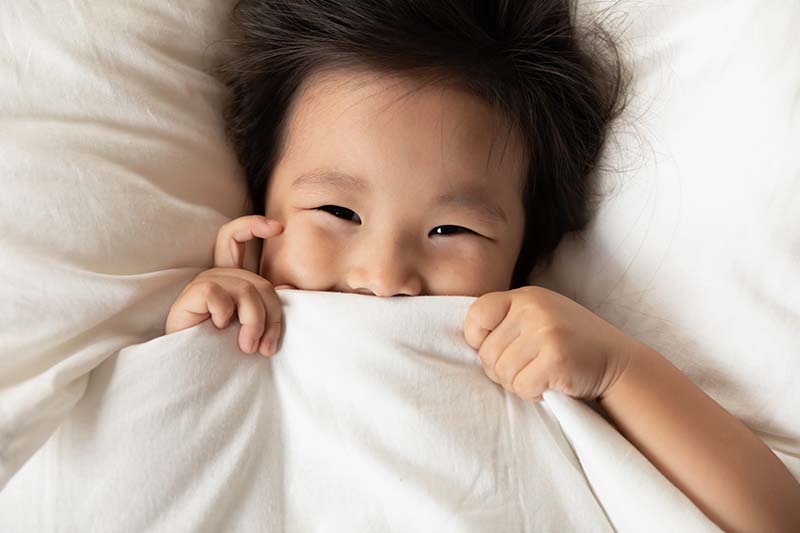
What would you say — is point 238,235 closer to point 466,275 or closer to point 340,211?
point 340,211

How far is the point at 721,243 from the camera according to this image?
1.13 m

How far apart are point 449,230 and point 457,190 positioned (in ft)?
0.21

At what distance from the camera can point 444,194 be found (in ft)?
3.83

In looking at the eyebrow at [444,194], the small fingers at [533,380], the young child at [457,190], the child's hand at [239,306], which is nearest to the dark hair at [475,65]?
the young child at [457,190]

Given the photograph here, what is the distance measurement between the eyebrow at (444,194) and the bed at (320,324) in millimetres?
148

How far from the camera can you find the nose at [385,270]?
1.12 m

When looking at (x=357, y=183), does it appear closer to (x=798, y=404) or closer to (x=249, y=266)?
(x=249, y=266)

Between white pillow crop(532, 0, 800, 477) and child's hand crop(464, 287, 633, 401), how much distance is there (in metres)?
0.15

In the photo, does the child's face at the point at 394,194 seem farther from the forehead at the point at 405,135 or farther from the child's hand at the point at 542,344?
the child's hand at the point at 542,344

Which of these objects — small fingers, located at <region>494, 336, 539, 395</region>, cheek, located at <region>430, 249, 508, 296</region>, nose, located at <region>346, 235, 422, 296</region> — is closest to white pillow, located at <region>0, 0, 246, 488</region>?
nose, located at <region>346, 235, 422, 296</region>

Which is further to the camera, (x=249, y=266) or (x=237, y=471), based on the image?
(x=249, y=266)

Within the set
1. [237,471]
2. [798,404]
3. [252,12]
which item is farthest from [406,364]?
[252,12]

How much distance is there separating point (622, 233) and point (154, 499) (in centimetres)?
74

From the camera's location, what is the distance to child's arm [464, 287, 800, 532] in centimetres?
99
